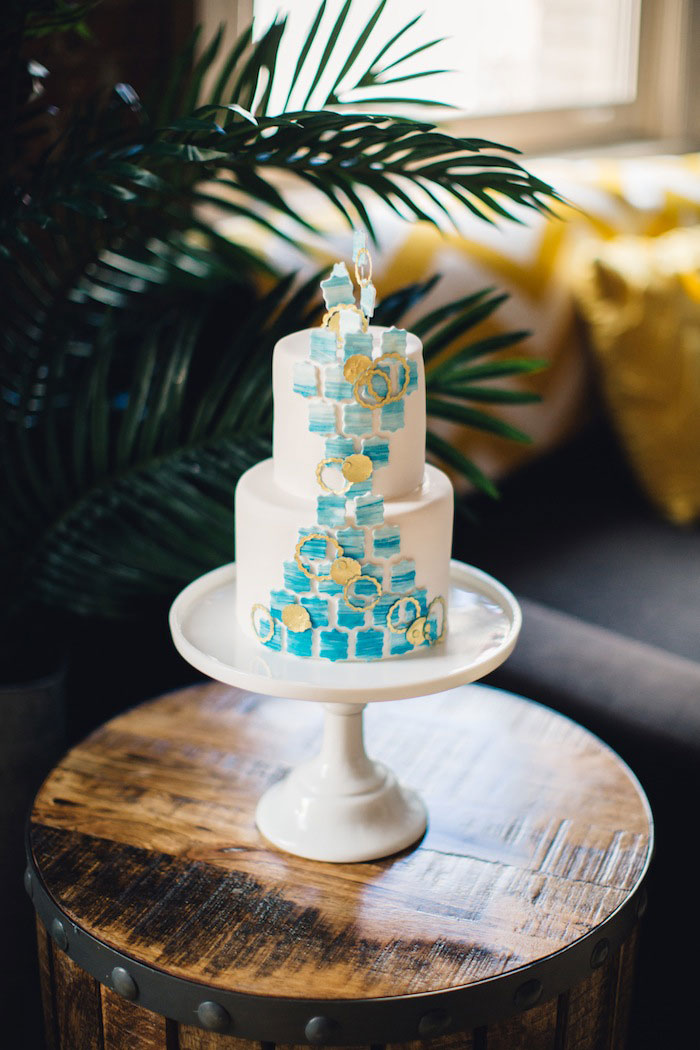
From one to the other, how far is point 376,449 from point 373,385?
0.05 meters

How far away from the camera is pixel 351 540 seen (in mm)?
808

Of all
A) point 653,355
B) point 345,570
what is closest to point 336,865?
point 345,570

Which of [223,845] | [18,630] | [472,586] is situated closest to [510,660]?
[472,586]

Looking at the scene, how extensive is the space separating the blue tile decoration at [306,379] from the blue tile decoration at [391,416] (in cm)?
5

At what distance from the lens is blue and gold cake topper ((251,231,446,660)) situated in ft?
2.62

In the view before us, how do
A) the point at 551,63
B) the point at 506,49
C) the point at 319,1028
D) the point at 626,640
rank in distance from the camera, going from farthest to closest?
the point at 551,63 → the point at 506,49 → the point at 626,640 → the point at 319,1028

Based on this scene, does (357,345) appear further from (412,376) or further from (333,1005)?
(333,1005)

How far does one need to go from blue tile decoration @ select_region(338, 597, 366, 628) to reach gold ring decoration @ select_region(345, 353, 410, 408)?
151 millimetres

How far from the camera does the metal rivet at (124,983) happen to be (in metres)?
0.78

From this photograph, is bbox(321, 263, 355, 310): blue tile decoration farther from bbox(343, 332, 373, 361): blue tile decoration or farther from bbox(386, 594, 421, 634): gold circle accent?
bbox(386, 594, 421, 634): gold circle accent

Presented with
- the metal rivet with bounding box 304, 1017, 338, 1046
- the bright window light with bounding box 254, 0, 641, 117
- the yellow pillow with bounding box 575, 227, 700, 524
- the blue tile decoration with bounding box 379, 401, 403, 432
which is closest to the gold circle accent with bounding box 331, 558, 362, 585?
the blue tile decoration with bounding box 379, 401, 403, 432

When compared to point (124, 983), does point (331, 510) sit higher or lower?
higher

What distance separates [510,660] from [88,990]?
59 cm

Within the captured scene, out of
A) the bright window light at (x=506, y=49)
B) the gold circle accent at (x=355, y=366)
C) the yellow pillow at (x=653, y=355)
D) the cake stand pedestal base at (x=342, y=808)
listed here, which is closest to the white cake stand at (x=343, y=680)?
the cake stand pedestal base at (x=342, y=808)
